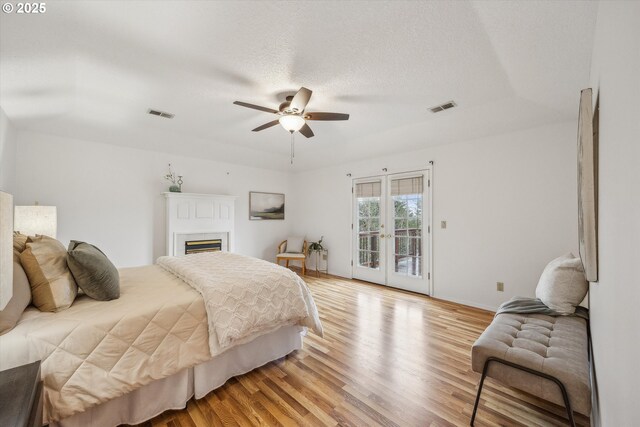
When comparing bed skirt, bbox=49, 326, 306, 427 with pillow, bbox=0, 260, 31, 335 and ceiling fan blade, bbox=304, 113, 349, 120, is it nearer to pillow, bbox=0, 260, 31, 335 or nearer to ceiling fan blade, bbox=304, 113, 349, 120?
pillow, bbox=0, 260, 31, 335

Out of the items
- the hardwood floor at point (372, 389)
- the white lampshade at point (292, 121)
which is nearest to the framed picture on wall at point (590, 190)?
the hardwood floor at point (372, 389)

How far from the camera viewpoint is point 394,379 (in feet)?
6.64

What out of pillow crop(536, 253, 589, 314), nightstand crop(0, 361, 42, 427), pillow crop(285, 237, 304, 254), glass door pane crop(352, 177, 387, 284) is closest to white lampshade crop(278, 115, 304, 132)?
nightstand crop(0, 361, 42, 427)

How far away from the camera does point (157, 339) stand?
1608 mm

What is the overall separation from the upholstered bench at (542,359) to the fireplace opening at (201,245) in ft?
15.1

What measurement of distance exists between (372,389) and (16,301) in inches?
89.4

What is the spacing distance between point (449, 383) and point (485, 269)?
2.12 m

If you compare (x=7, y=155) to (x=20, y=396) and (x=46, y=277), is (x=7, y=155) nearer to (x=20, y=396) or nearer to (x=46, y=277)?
(x=46, y=277)

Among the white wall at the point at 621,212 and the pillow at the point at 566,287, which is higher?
the white wall at the point at 621,212

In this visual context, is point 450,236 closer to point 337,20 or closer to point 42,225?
point 337,20

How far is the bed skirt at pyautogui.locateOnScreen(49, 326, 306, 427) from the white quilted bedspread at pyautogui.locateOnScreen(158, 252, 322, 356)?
0.23 m

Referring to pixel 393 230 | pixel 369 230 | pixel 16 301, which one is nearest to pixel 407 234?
pixel 393 230

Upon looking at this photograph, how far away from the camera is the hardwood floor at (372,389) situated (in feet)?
5.40

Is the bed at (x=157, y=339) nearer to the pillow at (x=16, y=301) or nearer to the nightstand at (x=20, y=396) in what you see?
the pillow at (x=16, y=301)
